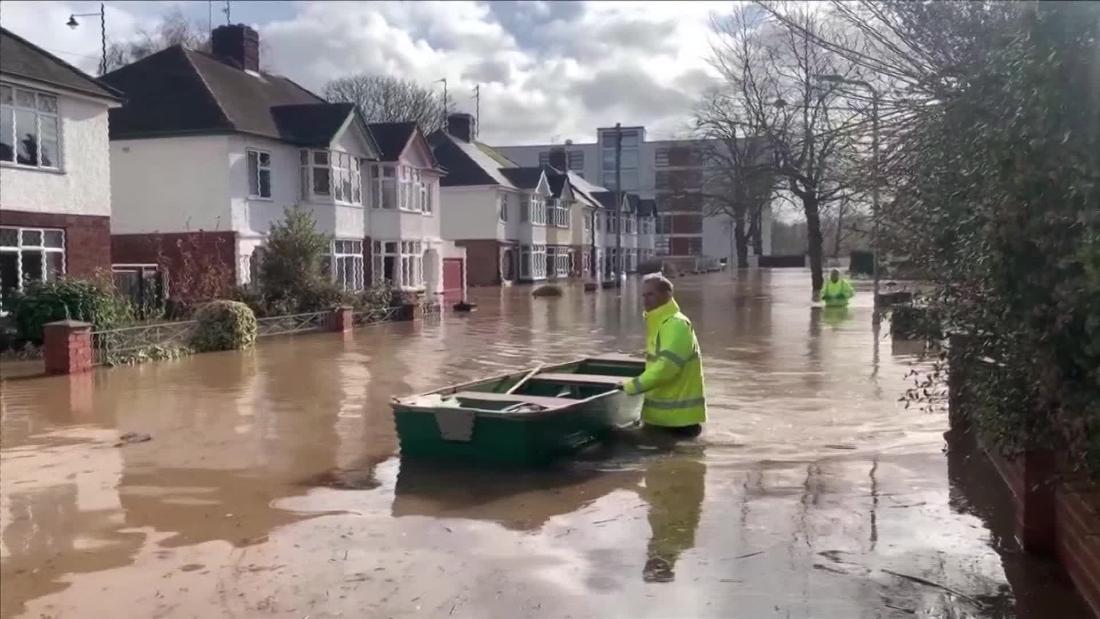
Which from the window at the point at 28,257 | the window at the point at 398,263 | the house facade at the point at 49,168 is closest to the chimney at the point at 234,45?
the window at the point at 398,263

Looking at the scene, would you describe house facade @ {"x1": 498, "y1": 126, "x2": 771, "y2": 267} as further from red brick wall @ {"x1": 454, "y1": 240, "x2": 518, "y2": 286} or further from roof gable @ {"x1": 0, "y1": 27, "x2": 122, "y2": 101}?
roof gable @ {"x1": 0, "y1": 27, "x2": 122, "y2": 101}

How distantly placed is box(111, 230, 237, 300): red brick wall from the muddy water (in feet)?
38.6

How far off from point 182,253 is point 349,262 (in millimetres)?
7474

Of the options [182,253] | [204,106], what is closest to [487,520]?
[182,253]

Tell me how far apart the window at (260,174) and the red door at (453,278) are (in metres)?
11.9

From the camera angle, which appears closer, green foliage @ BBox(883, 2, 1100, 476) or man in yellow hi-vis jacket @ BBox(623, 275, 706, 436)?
green foliage @ BBox(883, 2, 1100, 476)

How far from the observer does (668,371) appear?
9117 mm

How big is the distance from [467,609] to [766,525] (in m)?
2.47

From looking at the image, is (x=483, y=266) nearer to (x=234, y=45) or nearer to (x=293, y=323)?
(x=234, y=45)

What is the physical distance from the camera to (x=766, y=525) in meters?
6.92

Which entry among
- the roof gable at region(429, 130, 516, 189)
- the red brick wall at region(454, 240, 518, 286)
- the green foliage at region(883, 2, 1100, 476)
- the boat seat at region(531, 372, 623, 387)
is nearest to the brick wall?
the red brick wall at region(454, 240, 518, 286)

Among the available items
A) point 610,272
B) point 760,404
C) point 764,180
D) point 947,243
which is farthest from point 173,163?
point 610,272

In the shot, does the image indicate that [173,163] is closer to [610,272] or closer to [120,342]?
[120,342]

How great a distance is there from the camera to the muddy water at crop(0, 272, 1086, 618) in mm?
5609
